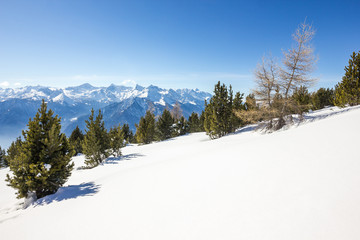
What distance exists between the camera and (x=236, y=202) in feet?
13.5

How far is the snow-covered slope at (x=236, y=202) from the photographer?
3.21 m

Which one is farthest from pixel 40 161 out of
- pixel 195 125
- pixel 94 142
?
pixel 195 125

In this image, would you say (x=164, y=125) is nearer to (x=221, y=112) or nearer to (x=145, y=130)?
(x=145, y=130)

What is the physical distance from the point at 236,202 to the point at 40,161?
35.3ft

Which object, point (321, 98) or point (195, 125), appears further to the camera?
point (195, 125)

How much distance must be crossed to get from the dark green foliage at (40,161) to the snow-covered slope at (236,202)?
1962 millimetres

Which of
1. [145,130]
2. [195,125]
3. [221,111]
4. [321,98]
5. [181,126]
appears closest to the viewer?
[221,111]

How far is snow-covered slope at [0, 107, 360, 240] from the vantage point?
126 inches

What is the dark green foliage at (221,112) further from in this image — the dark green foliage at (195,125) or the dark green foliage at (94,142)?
the dark green foliage at (195,125)

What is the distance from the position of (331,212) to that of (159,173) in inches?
239

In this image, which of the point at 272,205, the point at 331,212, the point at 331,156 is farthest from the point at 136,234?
the point at 331,156

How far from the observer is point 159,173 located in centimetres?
764

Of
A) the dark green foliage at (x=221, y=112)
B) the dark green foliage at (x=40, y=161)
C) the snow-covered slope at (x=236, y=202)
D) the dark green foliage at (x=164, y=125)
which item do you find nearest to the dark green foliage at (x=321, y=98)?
the dark green foliage at (x=221, y=112)

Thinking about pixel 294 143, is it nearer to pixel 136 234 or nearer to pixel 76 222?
pixel 136 234
